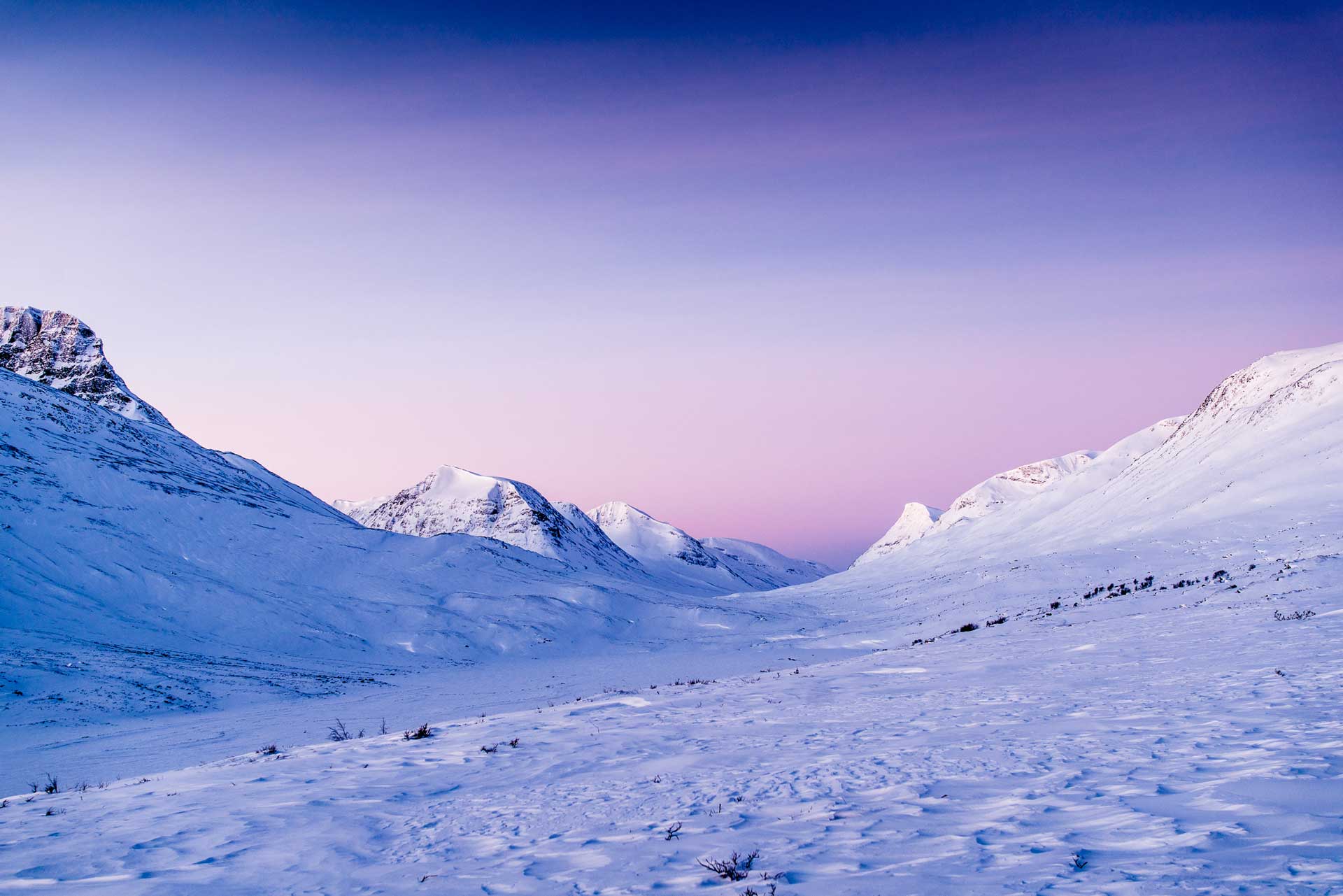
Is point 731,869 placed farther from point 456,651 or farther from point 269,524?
point 269,524

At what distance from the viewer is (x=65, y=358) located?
120m

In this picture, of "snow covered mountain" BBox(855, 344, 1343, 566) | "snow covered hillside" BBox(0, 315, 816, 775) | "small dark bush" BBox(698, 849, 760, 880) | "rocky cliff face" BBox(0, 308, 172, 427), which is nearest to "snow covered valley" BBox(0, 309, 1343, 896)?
"small dark bush" BBox(698, 849, 760, 880)

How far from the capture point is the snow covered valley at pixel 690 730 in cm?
669

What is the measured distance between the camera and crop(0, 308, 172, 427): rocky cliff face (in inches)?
4545

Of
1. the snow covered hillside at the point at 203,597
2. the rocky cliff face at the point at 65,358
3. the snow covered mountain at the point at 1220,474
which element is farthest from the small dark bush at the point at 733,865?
the rocky cliff face at the point at 65,358

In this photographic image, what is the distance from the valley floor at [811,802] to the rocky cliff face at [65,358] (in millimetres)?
121554

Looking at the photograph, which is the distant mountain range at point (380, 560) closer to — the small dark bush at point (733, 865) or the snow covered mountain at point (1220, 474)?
the snow covered mountain at point (1220, 474)

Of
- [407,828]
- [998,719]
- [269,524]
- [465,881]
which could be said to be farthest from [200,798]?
[269,524]

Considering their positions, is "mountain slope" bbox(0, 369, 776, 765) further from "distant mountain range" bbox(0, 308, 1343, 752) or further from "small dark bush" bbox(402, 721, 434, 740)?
"small dark bush" bbox(402, 721, 434, 740)

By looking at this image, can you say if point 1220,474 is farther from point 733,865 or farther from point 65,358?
A: point 65,358

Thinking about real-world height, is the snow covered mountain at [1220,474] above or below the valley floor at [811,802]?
above

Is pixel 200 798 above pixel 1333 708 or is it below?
below

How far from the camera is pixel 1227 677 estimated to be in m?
12.1

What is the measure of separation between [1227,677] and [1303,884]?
8313mm
